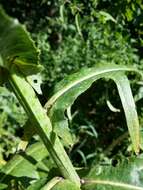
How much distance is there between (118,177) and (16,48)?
52cm

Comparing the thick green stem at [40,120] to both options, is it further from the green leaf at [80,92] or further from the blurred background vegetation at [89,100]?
the blurred background vegetation at [89,100]

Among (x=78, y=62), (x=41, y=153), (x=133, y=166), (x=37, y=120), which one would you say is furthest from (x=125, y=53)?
(x=37, y=120)

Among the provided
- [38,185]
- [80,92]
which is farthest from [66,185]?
[80,92]

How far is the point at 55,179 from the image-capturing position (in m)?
1.31

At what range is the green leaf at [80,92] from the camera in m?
1.25

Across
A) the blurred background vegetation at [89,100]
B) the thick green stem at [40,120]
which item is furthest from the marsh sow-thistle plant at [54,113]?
the blurred background vegetation at [89,100]

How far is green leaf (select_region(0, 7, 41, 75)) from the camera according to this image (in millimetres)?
861

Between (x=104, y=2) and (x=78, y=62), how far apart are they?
4.78 ft

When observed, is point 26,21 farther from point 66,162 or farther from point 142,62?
point 66,162

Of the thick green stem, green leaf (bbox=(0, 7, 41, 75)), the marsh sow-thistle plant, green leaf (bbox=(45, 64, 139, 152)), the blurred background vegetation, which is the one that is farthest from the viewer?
the blurred background vegetation

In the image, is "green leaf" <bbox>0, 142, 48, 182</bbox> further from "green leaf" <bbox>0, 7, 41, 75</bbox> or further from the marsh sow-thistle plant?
"green leaf" <bbox>0, 7, 41, 75</bbox>

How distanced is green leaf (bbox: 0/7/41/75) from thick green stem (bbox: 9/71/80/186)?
0.03 metres

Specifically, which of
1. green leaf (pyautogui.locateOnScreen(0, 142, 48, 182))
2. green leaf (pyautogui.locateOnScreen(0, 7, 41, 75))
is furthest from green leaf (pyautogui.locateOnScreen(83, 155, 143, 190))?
green leaf (pyautogui.locateOnScreen(0, 7, 41, 75))

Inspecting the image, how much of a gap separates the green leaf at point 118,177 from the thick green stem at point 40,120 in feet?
0.17
